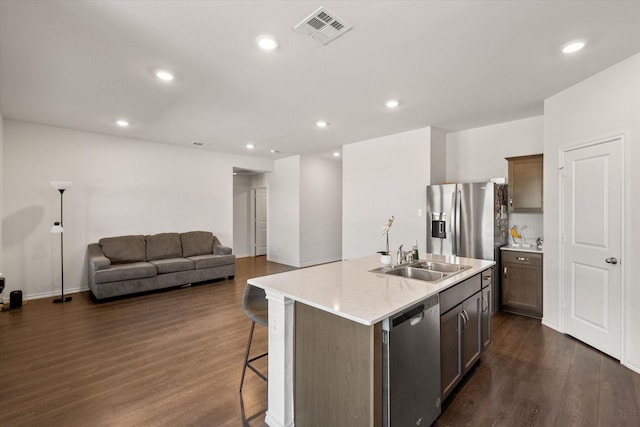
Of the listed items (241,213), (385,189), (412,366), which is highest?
(385,189)

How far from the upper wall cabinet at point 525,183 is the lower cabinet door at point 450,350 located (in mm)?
2588

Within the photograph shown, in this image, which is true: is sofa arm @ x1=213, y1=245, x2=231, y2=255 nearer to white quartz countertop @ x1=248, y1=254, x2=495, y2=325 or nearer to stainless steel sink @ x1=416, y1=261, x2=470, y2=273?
white quartz countertop @ x1=248, y1=254, x2=495, y2=325

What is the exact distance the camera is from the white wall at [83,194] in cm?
455

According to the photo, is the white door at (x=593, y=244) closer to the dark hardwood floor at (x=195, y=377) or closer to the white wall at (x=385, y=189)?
the dark hardwood floor at (x=195, y=377)

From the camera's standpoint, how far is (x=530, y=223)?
4.27m

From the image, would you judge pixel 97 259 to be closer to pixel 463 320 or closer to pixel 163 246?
pixel 163 246

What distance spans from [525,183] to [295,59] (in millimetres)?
3410

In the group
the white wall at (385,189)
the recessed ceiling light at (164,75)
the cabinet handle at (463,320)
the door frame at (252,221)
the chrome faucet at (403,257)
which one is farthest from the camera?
the door frame at (252,221)

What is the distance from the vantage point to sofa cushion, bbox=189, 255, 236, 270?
5.44 m

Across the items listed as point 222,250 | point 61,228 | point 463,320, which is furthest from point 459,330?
point 61,228

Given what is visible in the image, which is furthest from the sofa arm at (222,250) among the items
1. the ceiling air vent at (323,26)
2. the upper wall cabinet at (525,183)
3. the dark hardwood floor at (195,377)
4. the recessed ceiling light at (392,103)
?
the upper wall cabinet at (525,183)

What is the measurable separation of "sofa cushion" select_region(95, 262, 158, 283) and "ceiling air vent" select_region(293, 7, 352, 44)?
435cm

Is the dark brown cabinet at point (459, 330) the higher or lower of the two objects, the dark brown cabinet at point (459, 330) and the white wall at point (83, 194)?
the lower

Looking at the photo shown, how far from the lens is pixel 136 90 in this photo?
3.33 meters
